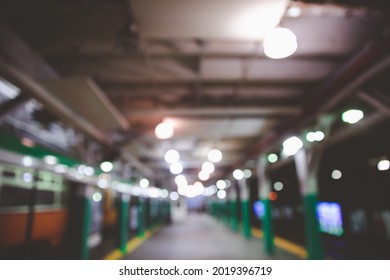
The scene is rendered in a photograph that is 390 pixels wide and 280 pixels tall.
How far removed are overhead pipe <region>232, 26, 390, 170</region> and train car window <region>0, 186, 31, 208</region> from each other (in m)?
7.07

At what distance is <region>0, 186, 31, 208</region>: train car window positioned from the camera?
590 cm

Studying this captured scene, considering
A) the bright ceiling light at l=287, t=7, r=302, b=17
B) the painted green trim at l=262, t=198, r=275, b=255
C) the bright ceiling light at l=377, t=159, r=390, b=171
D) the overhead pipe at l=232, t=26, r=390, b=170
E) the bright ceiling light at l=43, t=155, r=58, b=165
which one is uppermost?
the bright ceiling light at l=287, t=7, r=302, b=17

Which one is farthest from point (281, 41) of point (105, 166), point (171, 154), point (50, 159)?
point (105, 166)

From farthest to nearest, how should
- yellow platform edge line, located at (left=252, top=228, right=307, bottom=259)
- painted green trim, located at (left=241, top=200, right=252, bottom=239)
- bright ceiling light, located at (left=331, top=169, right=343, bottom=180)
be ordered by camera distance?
1. painted green trim, located at (left=241, top=200, right=252, bottom=239)
2. bright ceiling light, located at (left=331, top=169, right=343, bottom=180)
3. yellow platform edge line, located at (left=252, top=228, right=307, bottom=259)

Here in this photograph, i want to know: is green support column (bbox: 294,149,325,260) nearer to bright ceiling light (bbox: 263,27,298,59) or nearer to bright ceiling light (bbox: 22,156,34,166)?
bright ceiling light (bbox: 263,27,298,59)

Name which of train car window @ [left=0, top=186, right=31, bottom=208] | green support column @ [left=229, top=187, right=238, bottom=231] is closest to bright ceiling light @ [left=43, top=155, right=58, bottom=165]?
train car window @ [left=0, top=186, right=31, bottom=208]

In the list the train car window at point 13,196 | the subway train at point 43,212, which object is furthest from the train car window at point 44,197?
the train car window at point 13,196

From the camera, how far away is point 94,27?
3730mm

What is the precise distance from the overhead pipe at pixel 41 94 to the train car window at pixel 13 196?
231 centimetres

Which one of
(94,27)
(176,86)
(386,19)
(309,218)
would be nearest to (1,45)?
(94,27)

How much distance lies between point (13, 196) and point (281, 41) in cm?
700

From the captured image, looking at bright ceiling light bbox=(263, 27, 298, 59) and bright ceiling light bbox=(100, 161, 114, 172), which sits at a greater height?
bright ceiling light bbox=(263, 27, 298, 59)

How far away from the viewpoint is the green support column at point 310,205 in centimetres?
699
